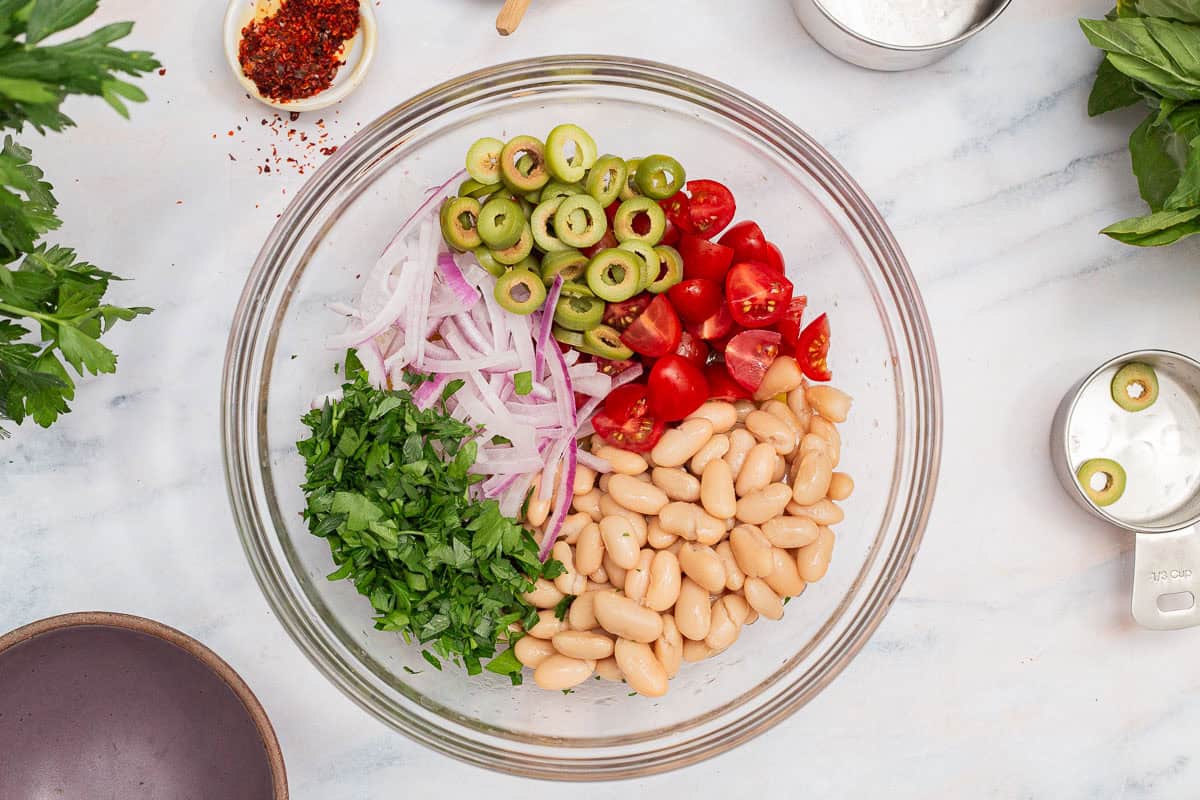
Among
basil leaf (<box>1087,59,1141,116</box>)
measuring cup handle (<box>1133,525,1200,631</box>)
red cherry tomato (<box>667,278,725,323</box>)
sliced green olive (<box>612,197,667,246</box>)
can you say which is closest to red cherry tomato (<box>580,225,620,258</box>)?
sliced green olive (<box>612,197,667,246</box>)

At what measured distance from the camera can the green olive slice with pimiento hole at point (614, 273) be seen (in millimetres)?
1469

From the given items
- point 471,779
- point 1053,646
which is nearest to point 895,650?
point 1053,646

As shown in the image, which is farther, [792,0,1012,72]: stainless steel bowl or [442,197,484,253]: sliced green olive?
[792,0,1012,72]: stainless steel bowl

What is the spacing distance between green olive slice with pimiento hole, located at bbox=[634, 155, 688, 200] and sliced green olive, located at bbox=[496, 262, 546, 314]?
0.74ft

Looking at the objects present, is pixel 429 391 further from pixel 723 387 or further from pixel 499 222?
pixel 723 387

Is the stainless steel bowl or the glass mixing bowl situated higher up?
the stainless steel bowl

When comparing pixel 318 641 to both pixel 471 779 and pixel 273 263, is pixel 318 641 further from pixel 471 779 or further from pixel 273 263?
pixel 273 263

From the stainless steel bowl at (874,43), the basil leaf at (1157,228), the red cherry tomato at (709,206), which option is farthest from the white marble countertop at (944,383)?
the red cherry tomato at (709,206)

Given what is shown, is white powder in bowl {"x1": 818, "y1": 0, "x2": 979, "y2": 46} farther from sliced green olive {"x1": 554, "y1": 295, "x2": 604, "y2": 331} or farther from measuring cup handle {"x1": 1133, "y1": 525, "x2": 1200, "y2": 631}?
measuring cup handle {"x1": 1133, "y1": 525, "x2": 1200, "y2": 631}

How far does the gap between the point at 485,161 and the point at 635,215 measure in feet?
0.81

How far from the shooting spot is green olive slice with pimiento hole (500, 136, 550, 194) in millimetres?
1481

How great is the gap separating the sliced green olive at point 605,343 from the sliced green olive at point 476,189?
27 cm

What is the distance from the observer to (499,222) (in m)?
1.48

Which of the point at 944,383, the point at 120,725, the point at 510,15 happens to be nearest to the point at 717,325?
the point at 944,383
